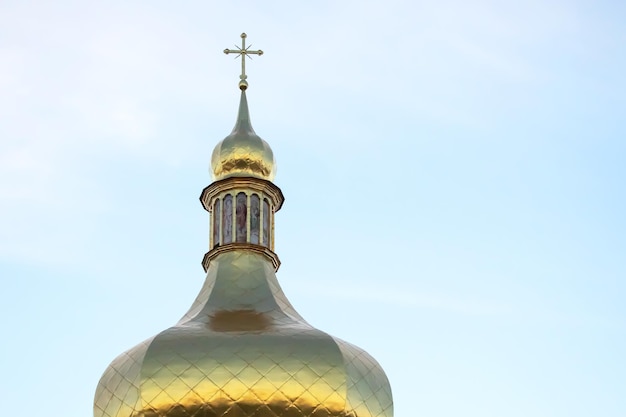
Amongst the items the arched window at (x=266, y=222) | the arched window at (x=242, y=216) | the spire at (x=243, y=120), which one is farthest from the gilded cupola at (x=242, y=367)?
the spire at (x=243, y=120)

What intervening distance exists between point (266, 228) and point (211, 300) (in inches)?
95.3

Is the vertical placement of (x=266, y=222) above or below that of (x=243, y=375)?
Result: above

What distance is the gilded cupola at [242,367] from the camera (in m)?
26.0

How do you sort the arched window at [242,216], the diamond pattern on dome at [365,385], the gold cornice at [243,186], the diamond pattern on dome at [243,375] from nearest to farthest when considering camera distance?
the diamond pattern on dome at [243,375], the diamond pattern on dome at [365,385], the arched window at [242,216], the gold cornice at [243,186]

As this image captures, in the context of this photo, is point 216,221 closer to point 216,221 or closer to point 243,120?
point 216,221

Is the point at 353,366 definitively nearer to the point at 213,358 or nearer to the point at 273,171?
the point at 213,358

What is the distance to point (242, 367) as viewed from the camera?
26.2 metres

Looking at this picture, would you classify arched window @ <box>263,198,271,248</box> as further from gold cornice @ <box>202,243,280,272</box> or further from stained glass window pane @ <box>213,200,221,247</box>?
stained glass window pane @ <box>213,200,221,247</box>

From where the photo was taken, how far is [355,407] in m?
26.4

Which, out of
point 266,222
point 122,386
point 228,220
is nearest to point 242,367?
point 122,386

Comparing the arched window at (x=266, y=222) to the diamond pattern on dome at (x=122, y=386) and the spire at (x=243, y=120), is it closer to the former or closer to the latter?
the spire at (x=243, y=120)

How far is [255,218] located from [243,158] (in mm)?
1219

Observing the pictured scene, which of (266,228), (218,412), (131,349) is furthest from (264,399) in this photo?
(266,228)

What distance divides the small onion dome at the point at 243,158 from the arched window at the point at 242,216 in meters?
0.48
